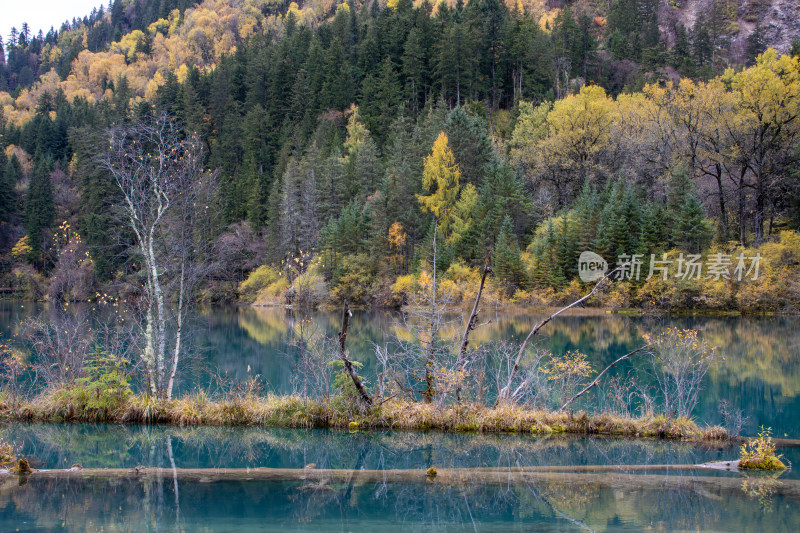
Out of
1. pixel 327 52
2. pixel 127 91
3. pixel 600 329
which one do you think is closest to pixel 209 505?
pixel 600 329

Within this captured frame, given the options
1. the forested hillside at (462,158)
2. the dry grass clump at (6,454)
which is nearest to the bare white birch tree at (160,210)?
the forested hillside at (462,158)

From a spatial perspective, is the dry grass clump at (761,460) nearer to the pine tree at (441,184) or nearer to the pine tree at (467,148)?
the pine tree at (441,184)

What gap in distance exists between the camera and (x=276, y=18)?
14388 centimetres

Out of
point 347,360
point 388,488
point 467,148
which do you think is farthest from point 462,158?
point 388,488

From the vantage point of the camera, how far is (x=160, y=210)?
50.1 ft

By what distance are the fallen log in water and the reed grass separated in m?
2.23

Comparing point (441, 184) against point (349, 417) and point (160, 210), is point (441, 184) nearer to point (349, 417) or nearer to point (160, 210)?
point (160, 210)

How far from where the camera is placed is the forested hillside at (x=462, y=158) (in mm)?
43969

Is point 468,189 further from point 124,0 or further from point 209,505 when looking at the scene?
point 124,0

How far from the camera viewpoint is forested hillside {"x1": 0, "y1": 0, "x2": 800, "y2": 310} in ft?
144

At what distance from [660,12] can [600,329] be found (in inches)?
3530

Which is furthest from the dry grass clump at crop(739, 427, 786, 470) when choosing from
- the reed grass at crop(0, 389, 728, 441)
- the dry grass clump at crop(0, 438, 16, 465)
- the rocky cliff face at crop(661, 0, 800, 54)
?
the rocky cliff face at crop(661, 0, 800, 54)

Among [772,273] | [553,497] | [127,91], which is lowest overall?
[553,497]

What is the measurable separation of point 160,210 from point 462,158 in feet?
164
